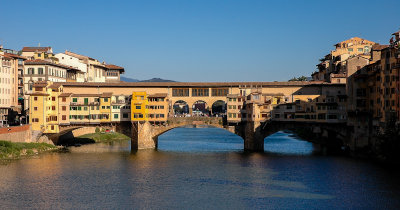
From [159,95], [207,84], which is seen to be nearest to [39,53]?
[159,95]

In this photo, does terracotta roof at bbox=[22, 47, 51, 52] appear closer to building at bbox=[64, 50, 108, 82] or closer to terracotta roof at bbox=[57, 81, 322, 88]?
building at bbox=[64, 50, 108, 82]

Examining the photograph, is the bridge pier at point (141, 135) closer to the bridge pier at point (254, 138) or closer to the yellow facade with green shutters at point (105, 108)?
the yellow facade with green shutters at point (105, 108)

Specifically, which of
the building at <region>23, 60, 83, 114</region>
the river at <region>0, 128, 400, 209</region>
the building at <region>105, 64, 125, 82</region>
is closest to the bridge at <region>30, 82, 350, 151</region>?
the river at <region>0, 128, 400, 209</region>

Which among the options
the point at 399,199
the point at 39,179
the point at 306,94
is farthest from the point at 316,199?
the point at 306,94

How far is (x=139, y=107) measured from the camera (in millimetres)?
78750

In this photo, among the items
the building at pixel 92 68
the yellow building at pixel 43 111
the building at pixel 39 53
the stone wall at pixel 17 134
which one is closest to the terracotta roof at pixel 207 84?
the yellow building at pixel 43 111

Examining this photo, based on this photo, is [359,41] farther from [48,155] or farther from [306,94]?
[48,155]

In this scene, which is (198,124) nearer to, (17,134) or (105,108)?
(105,108)

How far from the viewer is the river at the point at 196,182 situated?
42.5 m

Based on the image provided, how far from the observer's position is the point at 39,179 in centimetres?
5172

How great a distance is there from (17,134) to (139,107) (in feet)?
57.9

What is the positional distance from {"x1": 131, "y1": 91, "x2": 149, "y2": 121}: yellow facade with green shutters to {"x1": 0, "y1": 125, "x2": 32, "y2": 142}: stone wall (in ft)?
49.2

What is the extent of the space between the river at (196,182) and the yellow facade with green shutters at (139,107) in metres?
7.44

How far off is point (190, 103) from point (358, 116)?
1054 inches
